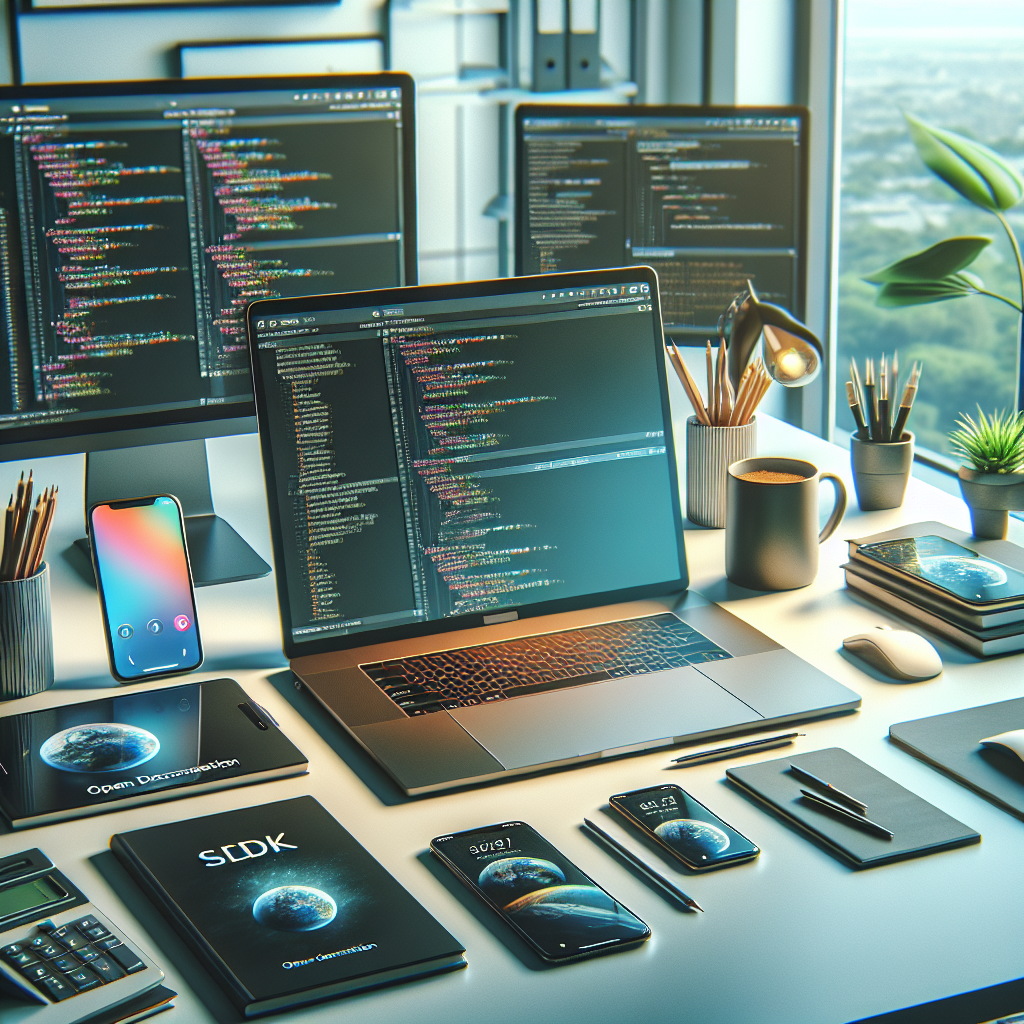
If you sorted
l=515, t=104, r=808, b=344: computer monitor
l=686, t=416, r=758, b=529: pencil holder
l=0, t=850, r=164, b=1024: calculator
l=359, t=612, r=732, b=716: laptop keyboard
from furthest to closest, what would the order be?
l=515, t=104, r=808, b=344: computer monitor
l=686, t=416, r=758, b=529: pencil holder
l=359, t=612, r=732, b=716: laptop keyboard
l=0, t=850, r=164, b=1024: calculator

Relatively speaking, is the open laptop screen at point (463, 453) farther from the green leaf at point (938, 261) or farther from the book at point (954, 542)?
the green leaf at point (938, 261)

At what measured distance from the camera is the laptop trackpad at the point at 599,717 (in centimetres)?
108

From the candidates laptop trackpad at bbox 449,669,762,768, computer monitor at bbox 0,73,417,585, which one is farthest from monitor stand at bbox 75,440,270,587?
laptop trackpad at bbox 449,669,762,768

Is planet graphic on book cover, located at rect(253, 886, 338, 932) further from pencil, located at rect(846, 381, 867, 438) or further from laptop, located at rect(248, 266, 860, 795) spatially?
pencil, located at rect(846, 381, 867, 438)

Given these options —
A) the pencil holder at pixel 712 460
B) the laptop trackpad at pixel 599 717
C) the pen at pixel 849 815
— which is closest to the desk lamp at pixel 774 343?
the pencil holder at pixel 712 460

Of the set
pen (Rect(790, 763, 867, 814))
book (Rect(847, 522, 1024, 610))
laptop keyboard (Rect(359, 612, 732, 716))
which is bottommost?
pen (Rect(790, 763, 867, 814))

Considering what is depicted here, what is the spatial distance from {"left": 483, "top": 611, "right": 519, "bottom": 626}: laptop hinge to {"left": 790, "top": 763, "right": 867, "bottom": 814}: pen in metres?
0.34

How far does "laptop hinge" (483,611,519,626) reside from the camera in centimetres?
128

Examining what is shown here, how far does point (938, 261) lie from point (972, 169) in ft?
0.52

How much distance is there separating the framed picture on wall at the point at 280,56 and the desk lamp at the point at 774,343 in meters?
1.22

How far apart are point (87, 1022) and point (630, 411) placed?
0.80 m

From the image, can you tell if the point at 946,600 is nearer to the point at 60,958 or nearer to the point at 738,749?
the point at 738,749

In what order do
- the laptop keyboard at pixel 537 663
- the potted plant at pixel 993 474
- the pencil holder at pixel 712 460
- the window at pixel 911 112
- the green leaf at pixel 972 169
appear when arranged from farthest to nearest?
the window at pixel 911 112
the green leaf at pixel 972 169
the pencil holder at pixel 712 460
the potted plant at pixel 993 474
the laptop keyboard at pixel 537 663

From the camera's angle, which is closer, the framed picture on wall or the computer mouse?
the computer mouse
